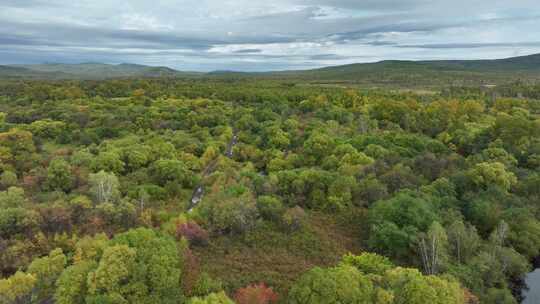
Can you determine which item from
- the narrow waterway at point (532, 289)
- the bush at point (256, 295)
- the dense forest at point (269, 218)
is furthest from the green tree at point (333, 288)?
the narrow waterway at point (532, 289)

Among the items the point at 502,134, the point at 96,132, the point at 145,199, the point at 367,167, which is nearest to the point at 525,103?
the point at 502,134

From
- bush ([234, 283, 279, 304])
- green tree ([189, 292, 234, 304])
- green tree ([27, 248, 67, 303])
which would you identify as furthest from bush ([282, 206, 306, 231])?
green tree ([27, 248, 67, 303])

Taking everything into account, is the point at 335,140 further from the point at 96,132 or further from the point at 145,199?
the point at 96,132

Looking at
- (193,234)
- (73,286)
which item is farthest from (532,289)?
(73,286)

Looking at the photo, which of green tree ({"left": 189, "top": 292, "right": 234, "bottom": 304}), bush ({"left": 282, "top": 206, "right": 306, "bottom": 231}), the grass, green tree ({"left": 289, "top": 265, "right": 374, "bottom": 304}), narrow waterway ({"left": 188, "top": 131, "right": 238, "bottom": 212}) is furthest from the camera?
narrow waterway ({"left": 188, "top": 131, "right": 238, "bottom": 212})

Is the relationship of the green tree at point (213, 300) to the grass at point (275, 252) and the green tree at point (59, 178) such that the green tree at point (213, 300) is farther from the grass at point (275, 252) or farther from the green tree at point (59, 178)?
the green tree at point (59, 178)

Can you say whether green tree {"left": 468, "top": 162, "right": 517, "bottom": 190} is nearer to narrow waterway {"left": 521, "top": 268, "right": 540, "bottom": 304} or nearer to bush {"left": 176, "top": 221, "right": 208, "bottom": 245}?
narrow waterway {"left": 521, "top": 268, "right": 540, "bottom": 304}

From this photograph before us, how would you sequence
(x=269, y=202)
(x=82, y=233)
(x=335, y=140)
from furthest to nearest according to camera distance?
(x=335, y=140)
(x=269, y=202)
(x=82, y=233)
